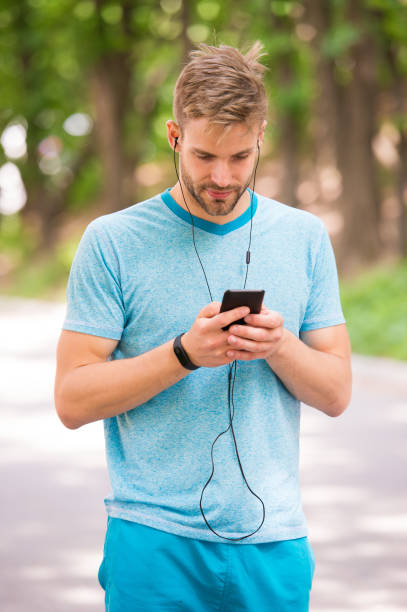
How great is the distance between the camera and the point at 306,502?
671cm

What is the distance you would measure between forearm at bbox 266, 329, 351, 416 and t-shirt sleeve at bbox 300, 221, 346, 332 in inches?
3.9

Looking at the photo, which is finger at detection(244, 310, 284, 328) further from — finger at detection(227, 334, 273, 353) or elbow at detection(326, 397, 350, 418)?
elbow at detection(326, 397, 350, 418)

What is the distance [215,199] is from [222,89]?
288 millimetres

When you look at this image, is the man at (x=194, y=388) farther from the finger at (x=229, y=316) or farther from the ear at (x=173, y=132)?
the finger at (x=229, y=316)

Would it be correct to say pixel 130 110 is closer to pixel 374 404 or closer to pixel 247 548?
pixel 374 404

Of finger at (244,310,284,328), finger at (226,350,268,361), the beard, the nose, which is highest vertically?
the nose

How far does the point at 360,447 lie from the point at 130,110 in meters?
19.0

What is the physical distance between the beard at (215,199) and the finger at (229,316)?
0.37 m

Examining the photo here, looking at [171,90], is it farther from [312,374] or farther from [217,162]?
[312,374]

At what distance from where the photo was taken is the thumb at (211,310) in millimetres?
2206

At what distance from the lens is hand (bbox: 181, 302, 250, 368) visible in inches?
86.3

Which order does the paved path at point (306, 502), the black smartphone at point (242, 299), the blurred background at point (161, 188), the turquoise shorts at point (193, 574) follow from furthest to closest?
1. the blurred background at point (161, 188)
2. the paved path at point (306, 502)
3. the turquoise shorts at point (193, 574)
4. the black smartphone at point (242, 299)

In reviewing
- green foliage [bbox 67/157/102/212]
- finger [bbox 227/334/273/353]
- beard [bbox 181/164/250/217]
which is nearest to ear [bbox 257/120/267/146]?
beard [bbox 181/164/250/217]

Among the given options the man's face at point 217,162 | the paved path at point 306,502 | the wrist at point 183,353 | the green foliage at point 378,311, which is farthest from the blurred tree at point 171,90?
the wrist at point 183,353
